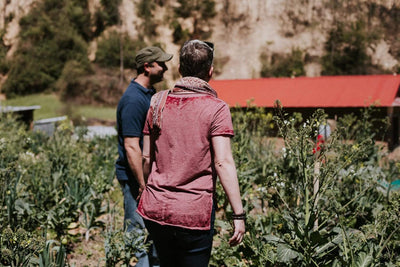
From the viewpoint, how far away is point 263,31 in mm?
39281

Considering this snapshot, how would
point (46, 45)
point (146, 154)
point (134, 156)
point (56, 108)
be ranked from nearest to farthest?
point (146, 154) < point (134, 156) < point (56, 108) < point (46, 45)

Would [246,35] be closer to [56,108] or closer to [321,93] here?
[56,108]

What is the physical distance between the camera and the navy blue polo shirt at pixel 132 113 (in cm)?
300

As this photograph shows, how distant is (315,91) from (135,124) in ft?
58.7

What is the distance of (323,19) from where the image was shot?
3928cm

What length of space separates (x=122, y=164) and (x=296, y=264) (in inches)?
63.1

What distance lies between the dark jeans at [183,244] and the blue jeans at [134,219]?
108 cm

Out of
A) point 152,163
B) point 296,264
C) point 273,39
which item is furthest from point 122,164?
point 273,39

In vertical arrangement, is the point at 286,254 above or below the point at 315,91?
below

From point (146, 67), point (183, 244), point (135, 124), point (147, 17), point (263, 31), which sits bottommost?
point (183, 244)

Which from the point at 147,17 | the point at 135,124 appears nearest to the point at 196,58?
the point at 135,124

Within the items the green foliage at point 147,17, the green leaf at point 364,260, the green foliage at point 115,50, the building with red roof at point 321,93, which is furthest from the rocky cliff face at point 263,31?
the green leaf at point 364,260

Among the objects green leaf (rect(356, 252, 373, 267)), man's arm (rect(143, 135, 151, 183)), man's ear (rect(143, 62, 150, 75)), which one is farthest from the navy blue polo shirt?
green leaf (rect(356, 252, 373, 267))

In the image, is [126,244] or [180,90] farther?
[126,244]
